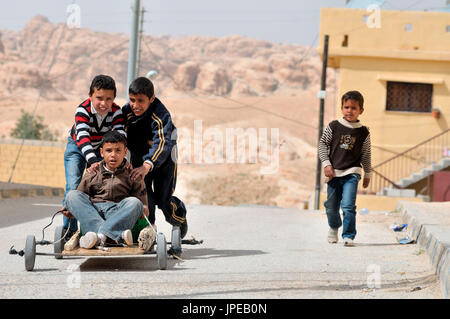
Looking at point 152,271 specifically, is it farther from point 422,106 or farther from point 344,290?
point 422,106

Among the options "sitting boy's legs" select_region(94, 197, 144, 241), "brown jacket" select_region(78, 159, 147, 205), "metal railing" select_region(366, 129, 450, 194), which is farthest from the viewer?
"metal railing" select_region(366, 129, 450, 194)

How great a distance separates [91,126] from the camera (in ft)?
22.9

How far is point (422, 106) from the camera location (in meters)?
27.1

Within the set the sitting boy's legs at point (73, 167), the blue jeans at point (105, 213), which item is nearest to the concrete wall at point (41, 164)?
the sitting boy's legs at point (73, 167)

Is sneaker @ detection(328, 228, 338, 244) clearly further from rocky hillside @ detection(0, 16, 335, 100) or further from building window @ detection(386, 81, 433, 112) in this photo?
rocky hillside @ detection(0, 16, 335, 100)

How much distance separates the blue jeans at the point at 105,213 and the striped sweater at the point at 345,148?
283 cm

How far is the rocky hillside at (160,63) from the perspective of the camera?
298 feet

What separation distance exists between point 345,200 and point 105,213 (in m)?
3.08

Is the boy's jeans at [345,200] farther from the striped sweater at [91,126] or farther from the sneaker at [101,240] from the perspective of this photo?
the sneaker at [101,240]

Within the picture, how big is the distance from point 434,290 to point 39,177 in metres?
22.8

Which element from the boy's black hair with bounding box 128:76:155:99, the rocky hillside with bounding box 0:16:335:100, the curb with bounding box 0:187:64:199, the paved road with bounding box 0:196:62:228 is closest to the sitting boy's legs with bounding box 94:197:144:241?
the boy's black hair with bounding box 128:76:155:99

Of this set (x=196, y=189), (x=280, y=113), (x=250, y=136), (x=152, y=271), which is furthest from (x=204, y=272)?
(x=280, y=113)

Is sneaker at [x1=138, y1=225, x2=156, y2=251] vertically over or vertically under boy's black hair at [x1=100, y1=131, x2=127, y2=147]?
under

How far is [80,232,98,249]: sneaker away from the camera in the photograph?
6070mm
